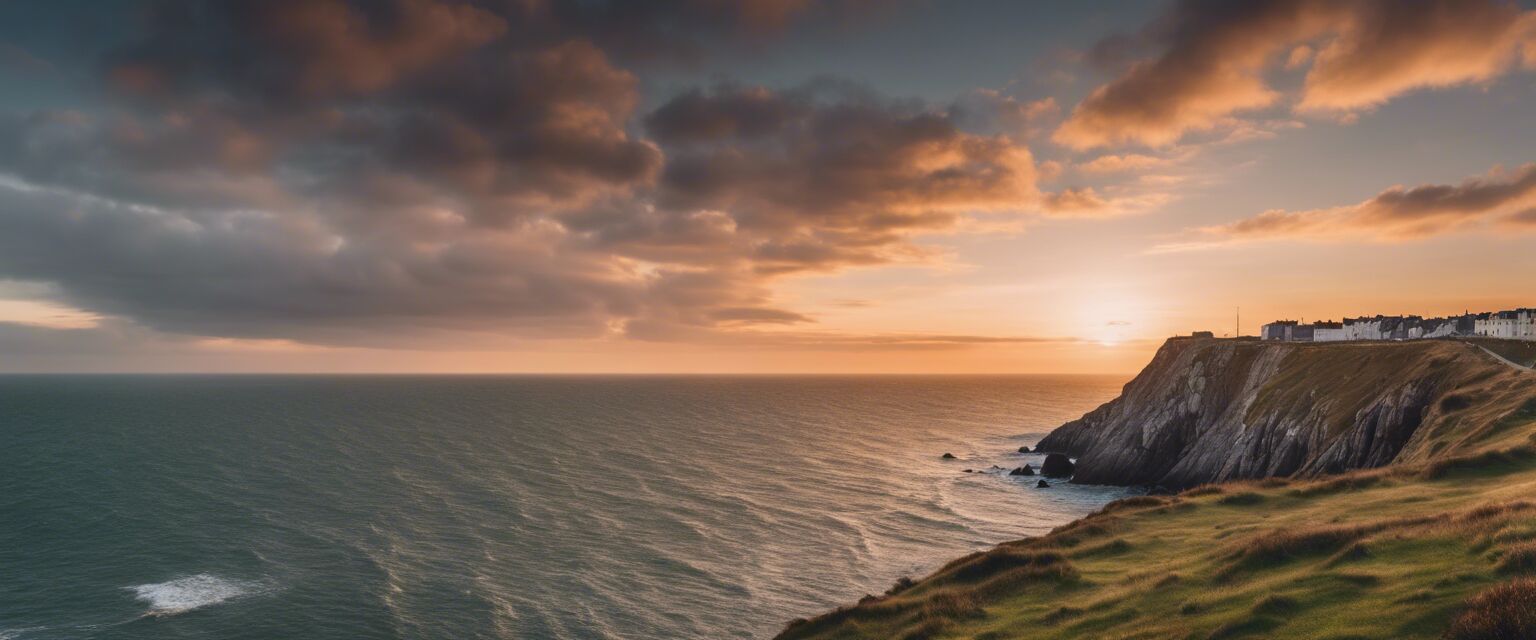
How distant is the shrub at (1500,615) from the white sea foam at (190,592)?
64796 mm

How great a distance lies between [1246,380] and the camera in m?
97.1

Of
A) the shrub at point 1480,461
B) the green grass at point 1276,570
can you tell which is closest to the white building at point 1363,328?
the green grass at point 1276,570

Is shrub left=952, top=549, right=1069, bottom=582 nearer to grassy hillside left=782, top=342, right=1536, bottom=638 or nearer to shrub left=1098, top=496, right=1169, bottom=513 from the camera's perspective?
grassy hillside left=782, top=342, right=1536, bottom=638

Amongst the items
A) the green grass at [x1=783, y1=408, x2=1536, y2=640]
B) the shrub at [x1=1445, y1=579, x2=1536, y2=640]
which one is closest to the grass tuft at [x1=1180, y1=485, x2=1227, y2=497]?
the green grass at [x1=783, y1=408, x2=1536, y2=640]

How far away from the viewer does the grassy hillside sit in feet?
68.9

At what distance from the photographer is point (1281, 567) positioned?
93.1 ft

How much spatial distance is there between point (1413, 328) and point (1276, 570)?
150 metres

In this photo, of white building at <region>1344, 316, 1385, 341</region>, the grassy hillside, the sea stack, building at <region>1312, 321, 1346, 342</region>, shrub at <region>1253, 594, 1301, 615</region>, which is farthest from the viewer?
building at <region>1312, 321, 1346, 342</region>

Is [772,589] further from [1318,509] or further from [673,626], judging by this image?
[1318,509]

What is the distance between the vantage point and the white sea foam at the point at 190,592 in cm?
4997

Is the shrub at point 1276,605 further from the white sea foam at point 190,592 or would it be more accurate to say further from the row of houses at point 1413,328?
the row of houses at point 1413,328

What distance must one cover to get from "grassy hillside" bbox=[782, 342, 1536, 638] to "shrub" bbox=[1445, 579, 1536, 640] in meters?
0.04

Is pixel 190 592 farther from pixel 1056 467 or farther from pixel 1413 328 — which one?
pixel 1413 328

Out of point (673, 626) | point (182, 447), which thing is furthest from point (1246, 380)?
point (182, 447)
